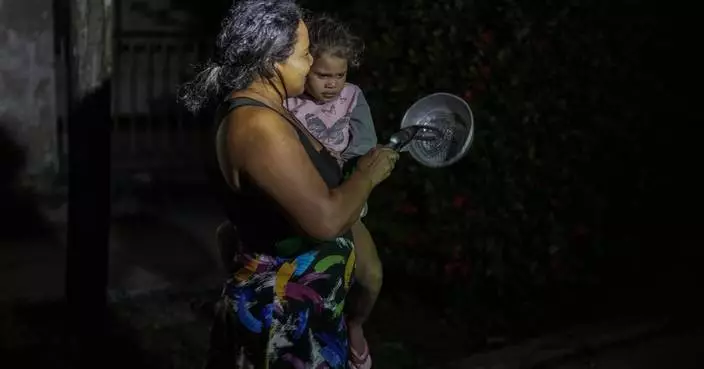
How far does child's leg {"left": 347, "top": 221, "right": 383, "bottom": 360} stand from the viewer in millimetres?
3502

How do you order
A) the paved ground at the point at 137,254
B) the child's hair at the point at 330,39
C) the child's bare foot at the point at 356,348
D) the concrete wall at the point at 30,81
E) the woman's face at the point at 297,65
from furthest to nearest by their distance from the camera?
the concrete wall at the point at 30,81 < the paved ground at the point at 137,254 < the child's bare foot at the point at 356,348 < the child's hair at the point at 330,39 < the woman's face at the point at 297,65

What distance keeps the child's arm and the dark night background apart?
147 centimetres

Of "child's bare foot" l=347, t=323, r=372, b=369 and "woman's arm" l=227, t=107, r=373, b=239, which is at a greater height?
"woman's arm" l=227, t=107, r=373, b=239

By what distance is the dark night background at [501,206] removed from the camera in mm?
4957

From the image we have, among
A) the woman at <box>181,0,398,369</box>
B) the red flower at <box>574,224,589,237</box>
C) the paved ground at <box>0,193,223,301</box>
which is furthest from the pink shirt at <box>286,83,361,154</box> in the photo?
the paved ground at <box>0,193,223,301</box>

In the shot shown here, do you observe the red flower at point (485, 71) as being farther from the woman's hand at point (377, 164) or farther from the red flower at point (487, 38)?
the woman's hand at point (377, 164)

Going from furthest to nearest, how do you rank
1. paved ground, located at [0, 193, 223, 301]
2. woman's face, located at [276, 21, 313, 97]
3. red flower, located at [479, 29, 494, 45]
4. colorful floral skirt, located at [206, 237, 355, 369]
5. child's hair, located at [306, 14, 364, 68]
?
paved ground, located at [0, 193, 223, 301]
red flower, located at [479, 29, 494, 45]
child's hair, located at [306, 14, 364, 68]
colorful floral skirt, located at [206, 237, 355, 369]
woman's face, located at [276, 21, 313, 97]

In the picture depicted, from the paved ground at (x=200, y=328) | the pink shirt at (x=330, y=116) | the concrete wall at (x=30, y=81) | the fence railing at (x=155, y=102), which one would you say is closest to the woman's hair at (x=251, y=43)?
the pink shirt at (x=330, y=116)

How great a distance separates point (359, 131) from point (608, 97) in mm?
2072

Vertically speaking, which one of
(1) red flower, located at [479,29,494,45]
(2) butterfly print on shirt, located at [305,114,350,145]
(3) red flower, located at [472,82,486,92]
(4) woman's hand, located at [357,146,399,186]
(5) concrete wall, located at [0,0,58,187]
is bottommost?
(5) concrete wall, located at [0,0,58,187]

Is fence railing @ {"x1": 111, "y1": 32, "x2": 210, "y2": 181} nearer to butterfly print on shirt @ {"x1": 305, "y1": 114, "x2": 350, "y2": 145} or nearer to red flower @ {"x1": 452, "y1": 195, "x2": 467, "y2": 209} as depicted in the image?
red flower @ {"x1": 452, "y1": 195, "x2": 467, "y2": 209}

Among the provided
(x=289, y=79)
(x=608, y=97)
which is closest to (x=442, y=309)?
(x=608, y=97)

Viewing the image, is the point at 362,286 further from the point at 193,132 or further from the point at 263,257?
the point at 193,132

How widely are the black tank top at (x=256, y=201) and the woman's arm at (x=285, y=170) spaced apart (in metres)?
0.04
